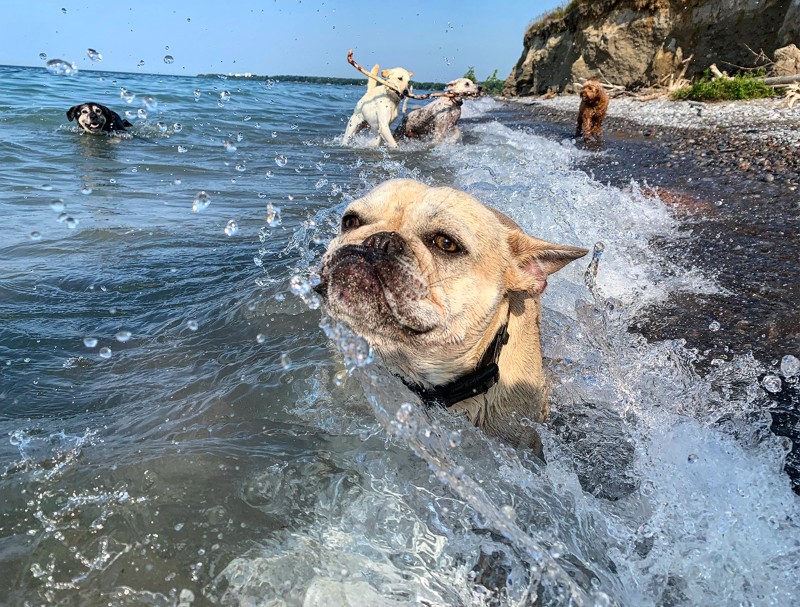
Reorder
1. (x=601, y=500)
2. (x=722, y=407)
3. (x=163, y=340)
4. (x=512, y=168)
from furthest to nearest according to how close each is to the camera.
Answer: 1. (x=512, y=168)
2. (x=163, y=340)
3. (x=722, y=407)
4. (x=601, y=500)

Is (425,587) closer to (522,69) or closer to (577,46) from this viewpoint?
(577,46)

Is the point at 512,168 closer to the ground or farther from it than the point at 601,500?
farther from it

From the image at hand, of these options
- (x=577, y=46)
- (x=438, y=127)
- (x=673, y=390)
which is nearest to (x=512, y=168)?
(x=438, y=127)

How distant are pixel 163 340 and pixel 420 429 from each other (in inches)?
95.9

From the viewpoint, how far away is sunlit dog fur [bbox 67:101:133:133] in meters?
13.5

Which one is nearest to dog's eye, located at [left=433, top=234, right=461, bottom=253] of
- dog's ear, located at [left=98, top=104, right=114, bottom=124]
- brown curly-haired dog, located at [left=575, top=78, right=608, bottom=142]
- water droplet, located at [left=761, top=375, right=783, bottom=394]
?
water droplet, located at [left=761, top=375, right=783, bottom=394]

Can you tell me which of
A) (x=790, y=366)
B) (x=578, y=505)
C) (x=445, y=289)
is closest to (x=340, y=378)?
(x=445, y=289)

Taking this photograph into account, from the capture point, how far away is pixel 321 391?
3.99m

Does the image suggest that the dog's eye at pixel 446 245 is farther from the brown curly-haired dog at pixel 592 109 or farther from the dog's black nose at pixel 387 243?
the brown curly-haired dog at pixel 592 109

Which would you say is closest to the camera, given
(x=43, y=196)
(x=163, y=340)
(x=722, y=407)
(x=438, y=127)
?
(x=722, y=407)

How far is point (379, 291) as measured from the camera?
3111mm

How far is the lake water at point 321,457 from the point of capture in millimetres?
2525

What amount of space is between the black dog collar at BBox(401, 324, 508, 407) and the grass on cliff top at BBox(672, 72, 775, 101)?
56.8 ft

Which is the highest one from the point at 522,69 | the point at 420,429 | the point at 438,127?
the point at 522,69
